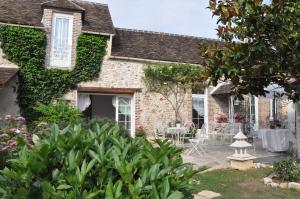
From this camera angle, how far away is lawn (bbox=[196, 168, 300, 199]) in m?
6.05

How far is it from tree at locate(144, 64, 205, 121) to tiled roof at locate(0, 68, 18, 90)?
6.21 meters

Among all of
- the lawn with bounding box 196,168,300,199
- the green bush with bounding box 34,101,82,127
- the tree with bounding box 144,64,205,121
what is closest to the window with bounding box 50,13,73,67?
the green bush with bounding box 34,101,82,127

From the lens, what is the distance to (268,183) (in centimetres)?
696

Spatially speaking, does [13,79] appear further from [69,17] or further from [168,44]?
[168,44]

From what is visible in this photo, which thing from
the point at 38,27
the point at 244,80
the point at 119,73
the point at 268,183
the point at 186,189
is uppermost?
the point at 38,27

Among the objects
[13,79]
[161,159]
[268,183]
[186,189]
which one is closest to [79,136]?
[161,159]

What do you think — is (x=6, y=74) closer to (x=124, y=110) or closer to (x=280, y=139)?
(x=124, y=110)

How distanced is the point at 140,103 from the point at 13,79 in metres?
5.94

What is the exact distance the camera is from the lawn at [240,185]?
19.8ft

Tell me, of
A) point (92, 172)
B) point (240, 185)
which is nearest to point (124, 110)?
point (240, 185)

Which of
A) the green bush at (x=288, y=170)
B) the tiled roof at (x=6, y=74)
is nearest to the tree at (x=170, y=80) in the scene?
the tiled roof at (x=6, y=74)

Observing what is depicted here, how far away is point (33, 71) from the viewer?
13.6 metres

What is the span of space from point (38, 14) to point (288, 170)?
12.5 m

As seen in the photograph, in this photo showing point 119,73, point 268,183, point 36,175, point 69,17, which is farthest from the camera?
point 119,73
